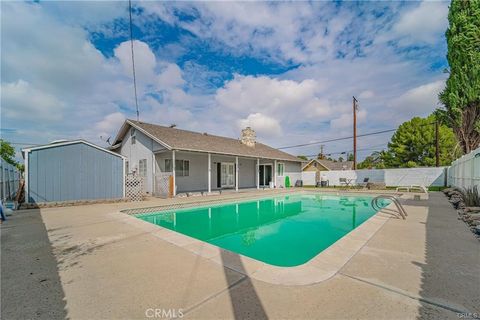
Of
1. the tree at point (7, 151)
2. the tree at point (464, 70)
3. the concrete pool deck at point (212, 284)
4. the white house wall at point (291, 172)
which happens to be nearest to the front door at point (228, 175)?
the white house wall at point (291, 172)

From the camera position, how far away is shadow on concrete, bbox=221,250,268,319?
2.12 metres

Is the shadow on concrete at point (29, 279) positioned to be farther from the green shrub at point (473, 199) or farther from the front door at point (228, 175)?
the front door at point (228, 175)

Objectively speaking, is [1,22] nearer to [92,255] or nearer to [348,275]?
[92,255]

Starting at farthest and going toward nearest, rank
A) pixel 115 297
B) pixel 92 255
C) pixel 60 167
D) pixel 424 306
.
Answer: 1. pixel 60 167
2. pixel 92 255
3. pixel 115 297
4. pixel 424 306

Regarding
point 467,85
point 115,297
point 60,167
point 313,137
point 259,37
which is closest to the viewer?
point 115,297

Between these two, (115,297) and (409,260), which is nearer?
(115,297)

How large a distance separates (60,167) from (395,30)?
17.5 m

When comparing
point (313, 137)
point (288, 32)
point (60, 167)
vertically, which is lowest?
point (60, 167)

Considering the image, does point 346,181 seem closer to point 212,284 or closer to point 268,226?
point 268,226

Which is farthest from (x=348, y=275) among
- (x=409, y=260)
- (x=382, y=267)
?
(x=409, y=260)

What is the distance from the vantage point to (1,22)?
7270 mm

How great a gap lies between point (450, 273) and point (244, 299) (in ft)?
9.69

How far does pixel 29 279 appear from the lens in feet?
9.73

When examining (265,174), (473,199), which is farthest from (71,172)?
(265,174)
